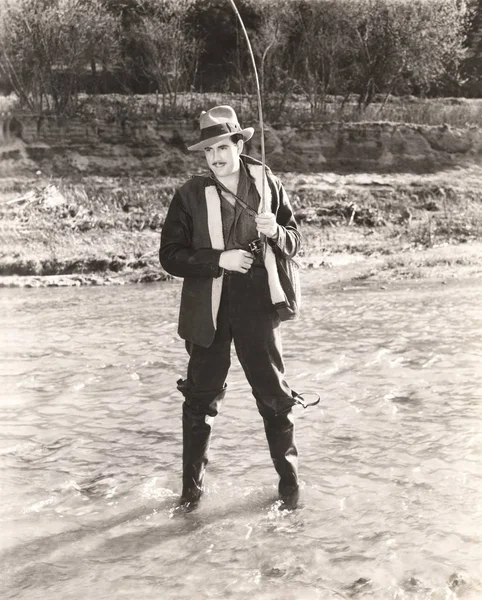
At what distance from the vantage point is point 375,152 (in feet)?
52.7

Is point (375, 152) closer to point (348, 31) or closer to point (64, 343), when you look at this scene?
point (348, 31)

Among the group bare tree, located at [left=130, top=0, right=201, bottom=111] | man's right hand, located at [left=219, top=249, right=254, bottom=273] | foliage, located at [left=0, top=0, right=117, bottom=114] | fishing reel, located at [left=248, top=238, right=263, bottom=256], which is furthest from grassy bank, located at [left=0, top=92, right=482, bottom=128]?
man's right hand, located at [left=219, top=249, right=254, bottom=273]

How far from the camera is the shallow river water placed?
2949 millimetres

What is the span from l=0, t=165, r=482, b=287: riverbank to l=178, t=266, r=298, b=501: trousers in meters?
6.19

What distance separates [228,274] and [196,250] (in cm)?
18

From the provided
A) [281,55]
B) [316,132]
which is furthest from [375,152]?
[281,55]

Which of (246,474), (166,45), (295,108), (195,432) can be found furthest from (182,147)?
(195,432)

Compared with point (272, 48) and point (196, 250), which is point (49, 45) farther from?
point (196, 250)

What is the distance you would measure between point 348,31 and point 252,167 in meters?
15.3

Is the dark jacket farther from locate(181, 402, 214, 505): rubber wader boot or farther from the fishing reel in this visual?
locate(181, 402, 214, 505): rubber wader boot

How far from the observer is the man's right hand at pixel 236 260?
3240mm

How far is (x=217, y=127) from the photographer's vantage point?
3.27 m

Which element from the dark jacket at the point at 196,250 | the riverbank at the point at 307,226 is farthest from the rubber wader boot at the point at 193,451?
the riverbank at the point at 307,226

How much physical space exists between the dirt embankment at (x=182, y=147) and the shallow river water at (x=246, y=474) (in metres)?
8.60
